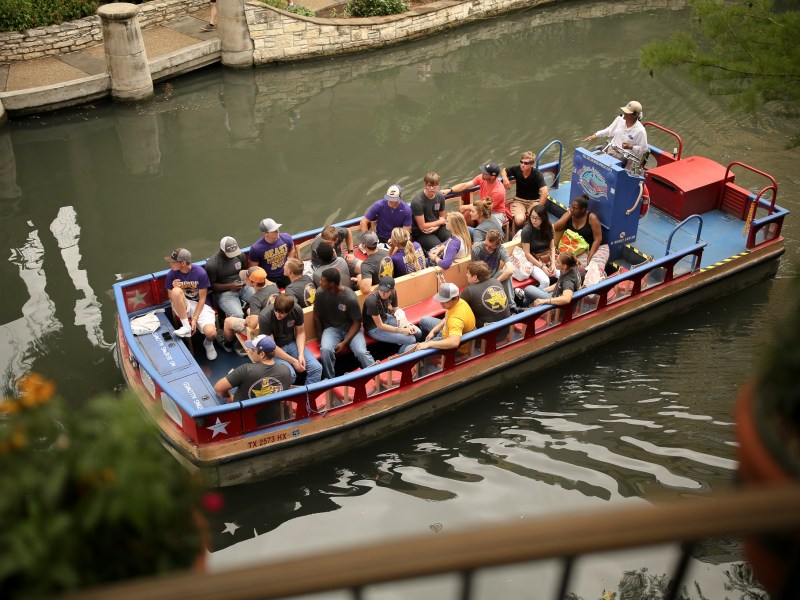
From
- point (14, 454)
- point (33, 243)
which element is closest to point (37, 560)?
point (14, 454)

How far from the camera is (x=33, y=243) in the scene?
14.5 metres

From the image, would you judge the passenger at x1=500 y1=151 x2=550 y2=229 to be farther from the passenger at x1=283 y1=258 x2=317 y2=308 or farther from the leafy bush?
the leafy bush

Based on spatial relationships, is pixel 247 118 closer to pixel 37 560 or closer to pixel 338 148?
pixel 338 148

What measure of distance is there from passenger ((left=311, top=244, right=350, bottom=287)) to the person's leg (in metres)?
0.80

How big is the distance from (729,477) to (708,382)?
→ 184cm

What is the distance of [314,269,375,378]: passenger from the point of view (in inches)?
398

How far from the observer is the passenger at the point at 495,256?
36.0 feet

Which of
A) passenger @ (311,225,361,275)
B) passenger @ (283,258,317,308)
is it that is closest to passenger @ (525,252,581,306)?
passenger @ (311,225,361,275)

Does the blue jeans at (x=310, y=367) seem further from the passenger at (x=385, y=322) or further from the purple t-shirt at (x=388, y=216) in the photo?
the purple t-shirt at (x=388, y=216)

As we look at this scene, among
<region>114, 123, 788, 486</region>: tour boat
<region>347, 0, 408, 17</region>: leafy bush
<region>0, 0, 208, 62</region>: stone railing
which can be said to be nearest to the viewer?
<region>114, 123, 788, 486</region>: tour boat

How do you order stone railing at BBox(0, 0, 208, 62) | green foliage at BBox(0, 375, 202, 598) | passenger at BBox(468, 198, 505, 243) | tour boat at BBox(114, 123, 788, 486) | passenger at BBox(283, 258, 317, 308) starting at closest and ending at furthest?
green foliage at BBox(0, 375, 202, 598) < tour boat at BBox(114, 123, 788, 486) < passenger at BBox(283, 258, 317, 308) < passenger at BBox(468, 198, 505, 243) < stone railing at BBox(0, 0, 208, 62)

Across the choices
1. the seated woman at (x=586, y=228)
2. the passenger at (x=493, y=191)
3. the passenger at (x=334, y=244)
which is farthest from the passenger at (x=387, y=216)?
the seated woman at (x=586, y=228)

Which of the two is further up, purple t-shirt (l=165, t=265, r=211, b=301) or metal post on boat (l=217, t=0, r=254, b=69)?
metal post on boat (l=217, t=0, r=254, b=69)

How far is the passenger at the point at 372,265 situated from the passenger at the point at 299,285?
2.03 ft
